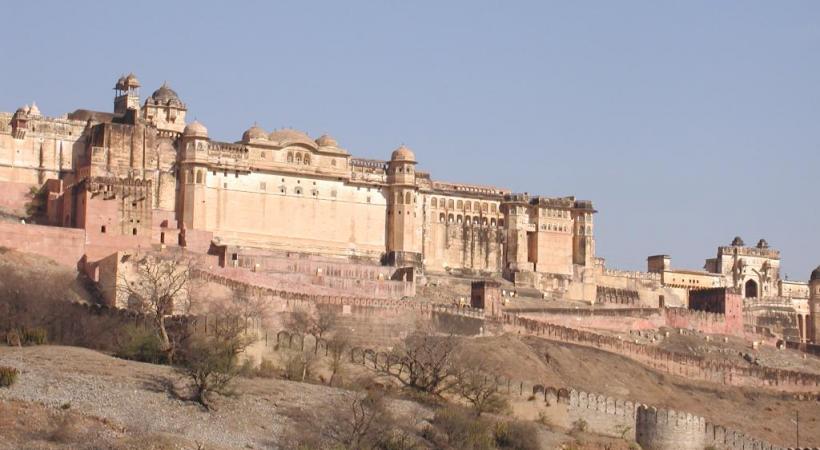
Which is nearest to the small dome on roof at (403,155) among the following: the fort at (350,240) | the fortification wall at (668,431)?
the fort at (350,240)

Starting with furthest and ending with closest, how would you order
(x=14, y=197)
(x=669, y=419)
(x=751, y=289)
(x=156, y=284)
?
(x=751, y=289) → (x=14, y=197) → (x=156, y=284) → (x=669, y=419)

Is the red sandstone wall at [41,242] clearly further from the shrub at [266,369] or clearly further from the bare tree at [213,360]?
the shrub at [266,369]

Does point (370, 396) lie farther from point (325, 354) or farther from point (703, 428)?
point (703, 428)

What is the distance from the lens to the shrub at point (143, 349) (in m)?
51.9

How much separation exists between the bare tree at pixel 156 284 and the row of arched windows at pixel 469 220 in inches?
1091

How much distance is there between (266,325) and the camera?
201 ft

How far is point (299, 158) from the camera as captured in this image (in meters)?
83.9

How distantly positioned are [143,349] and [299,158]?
107ft

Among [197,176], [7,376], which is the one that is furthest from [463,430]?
[197,176]

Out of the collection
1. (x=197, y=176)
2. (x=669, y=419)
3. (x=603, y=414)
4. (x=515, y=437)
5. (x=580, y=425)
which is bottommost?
(x=515, y=437)

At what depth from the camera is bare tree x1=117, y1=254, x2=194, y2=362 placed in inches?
2373

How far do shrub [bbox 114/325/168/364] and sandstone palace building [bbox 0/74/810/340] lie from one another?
1301cm

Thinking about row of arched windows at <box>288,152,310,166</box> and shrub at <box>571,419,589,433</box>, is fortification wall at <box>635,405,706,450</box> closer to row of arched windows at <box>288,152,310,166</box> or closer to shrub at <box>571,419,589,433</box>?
shrub at <box>571,419,589,433</box>

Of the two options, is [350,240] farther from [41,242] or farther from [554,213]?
[41,242]
